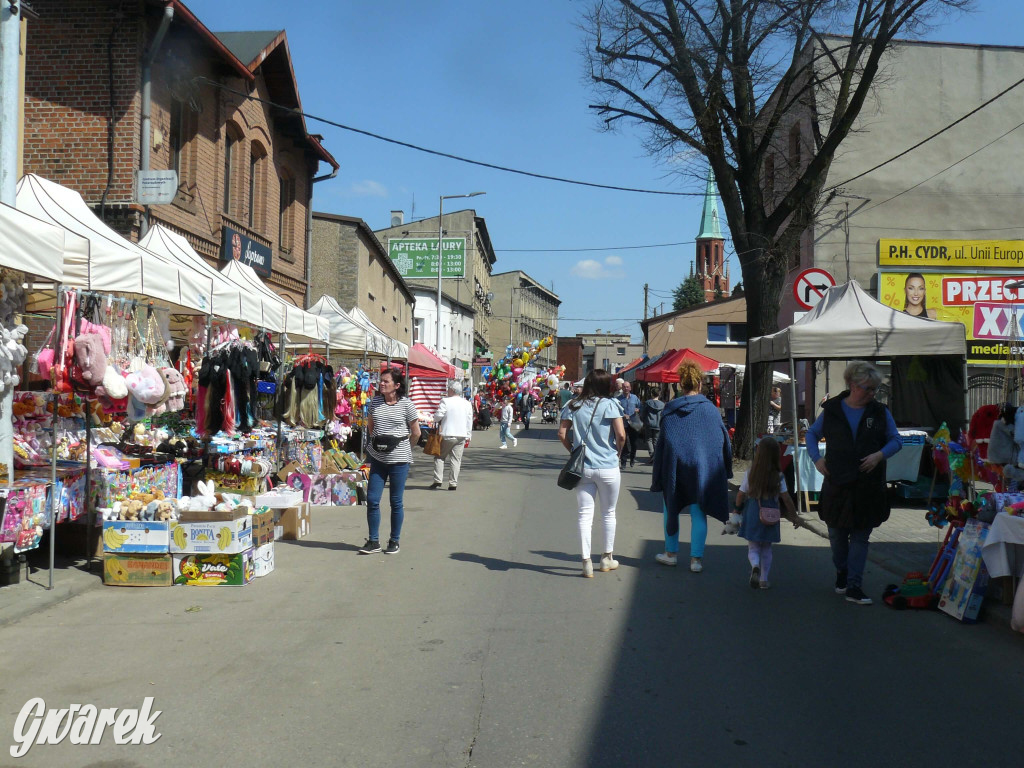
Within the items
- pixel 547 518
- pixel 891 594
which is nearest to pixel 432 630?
pixel 891 594

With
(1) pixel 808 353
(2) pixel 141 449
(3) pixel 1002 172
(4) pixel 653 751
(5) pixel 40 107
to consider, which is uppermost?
(3) pixel 1002 172

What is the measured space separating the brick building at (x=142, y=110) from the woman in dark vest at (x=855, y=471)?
1111 cm

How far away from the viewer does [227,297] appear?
386 inches

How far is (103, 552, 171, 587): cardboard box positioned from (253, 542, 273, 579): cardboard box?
2.29 ft

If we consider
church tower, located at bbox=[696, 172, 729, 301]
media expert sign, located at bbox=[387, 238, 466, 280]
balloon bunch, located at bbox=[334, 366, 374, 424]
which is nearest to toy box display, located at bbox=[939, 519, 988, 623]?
balloon bunch, located at bbox=[334, 366, 374, 424]

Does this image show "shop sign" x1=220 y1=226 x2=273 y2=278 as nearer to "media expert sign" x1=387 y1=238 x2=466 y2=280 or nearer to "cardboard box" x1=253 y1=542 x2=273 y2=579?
"cardboard box" x1=253 y1=542 x2=273 y2=579

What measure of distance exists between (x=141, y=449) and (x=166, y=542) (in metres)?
2.26

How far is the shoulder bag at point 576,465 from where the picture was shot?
771 cm

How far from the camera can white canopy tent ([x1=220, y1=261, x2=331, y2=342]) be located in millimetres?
11984

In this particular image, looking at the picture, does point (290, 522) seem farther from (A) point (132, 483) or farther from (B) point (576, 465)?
(B) point (576, 465)

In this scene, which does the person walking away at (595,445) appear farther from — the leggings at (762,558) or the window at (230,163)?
the window at (230,163)

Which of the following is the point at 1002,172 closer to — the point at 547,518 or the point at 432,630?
the point at 547,518

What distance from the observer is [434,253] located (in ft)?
133

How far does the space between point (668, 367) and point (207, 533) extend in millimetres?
19002
